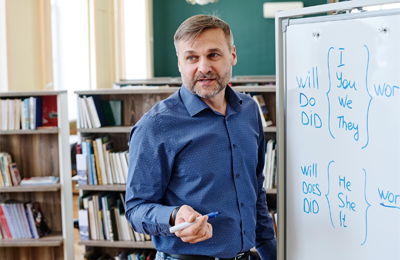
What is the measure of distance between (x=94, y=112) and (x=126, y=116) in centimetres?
27

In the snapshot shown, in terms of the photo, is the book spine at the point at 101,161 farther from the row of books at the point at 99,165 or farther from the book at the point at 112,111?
the book at the point at 112,111

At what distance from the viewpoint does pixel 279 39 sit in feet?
4.52

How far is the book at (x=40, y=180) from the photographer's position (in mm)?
3154

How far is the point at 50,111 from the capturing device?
322 centimetres

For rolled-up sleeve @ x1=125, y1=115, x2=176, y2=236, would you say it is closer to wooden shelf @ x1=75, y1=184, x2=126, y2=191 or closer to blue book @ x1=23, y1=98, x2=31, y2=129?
wooden shelf @ x1=75, y1=184, x2=126, y2=191

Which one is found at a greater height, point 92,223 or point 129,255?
point 92,223

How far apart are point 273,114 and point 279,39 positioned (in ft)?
5.88

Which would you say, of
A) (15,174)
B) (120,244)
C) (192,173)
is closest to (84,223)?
(120,244)

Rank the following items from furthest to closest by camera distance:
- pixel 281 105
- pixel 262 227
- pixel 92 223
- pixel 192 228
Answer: pixel 92 223 < pixel 262 227 < pixel 281 105 < pixel 192 228

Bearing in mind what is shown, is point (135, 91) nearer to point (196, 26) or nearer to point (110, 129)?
point (110, 129)

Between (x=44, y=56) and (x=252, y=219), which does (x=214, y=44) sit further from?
(x=44, y=56)

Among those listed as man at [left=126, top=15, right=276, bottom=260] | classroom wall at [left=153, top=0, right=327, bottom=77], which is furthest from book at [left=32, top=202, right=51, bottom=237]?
classroom wall at [left=153, top=0, right=327, bottom=77]

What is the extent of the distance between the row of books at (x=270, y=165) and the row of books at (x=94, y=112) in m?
1.21

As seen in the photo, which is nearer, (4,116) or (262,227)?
(262,227)
